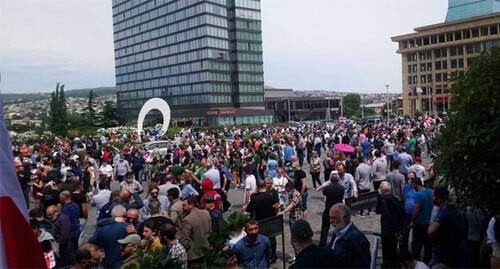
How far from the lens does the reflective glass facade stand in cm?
10194

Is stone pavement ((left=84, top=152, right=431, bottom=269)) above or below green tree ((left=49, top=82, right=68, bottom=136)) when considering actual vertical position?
below

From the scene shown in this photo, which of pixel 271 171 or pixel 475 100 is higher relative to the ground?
pixel 475 100

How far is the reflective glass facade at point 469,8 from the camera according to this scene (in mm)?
101938

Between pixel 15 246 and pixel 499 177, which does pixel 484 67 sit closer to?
pixel 499 177

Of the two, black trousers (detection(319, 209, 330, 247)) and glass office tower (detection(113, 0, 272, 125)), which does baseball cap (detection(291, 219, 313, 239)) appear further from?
glass office tower (detection(113, 0, 272, 125))

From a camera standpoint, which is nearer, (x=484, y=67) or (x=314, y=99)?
(x=484, y=67)

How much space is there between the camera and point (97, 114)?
99938 mm

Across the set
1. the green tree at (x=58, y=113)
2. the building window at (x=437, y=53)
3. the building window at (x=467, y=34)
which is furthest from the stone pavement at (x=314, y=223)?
the building window at (x=437, y=53)

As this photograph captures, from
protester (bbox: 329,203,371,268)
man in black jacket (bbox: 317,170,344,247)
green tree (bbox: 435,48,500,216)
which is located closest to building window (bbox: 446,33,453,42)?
man in black jacket (bbox: 317,170,344,247)

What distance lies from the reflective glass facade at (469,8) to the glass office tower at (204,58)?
48608mm

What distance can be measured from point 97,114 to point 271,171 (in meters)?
94.1

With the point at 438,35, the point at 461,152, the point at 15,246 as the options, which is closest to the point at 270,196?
the point at 461,152

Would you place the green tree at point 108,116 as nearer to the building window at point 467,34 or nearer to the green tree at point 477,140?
the building window at point 467,34

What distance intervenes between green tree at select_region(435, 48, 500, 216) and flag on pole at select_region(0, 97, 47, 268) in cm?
444
